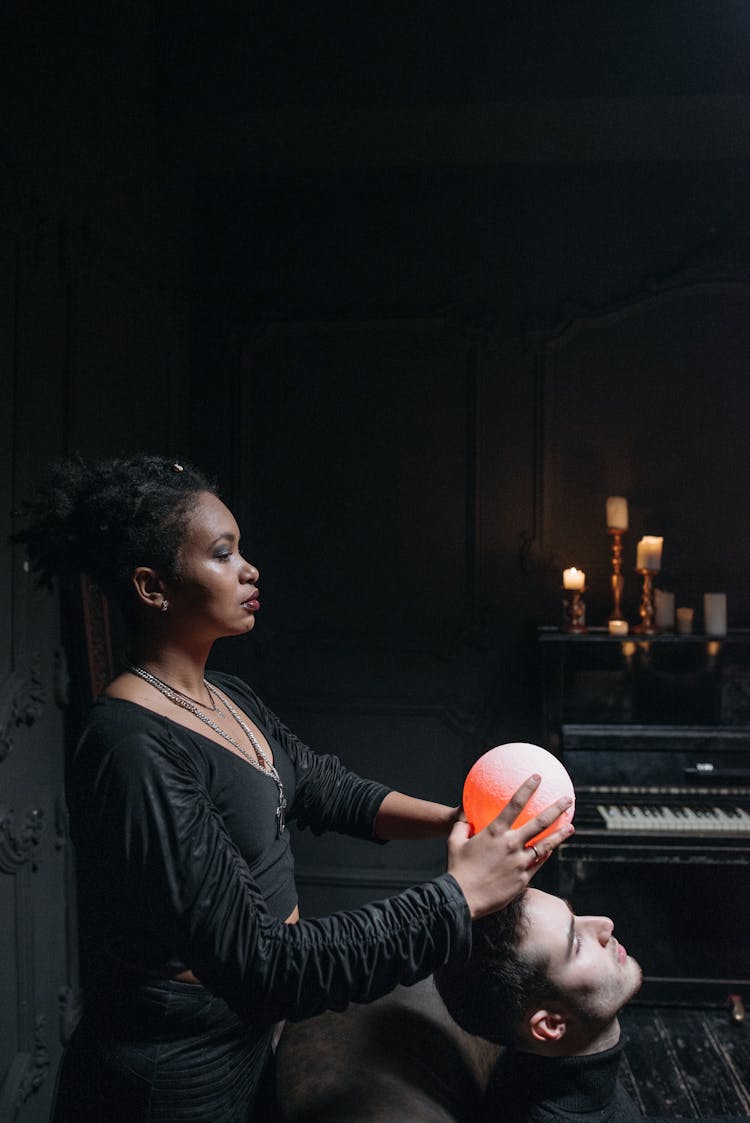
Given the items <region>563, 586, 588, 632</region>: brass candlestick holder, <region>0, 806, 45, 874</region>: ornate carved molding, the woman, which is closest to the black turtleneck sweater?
the woman

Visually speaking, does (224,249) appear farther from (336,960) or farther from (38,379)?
(336,960)

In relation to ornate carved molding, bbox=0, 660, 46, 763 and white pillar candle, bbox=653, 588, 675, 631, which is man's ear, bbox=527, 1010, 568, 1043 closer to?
ornate carved molding, bbox=0, 660, 46, 763

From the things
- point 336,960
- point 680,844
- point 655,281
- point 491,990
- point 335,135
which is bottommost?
point 680,844

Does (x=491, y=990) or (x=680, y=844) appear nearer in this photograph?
(x=491, y=990)

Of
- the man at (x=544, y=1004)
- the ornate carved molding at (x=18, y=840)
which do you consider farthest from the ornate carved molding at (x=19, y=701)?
the man at (x=544, y=1004)

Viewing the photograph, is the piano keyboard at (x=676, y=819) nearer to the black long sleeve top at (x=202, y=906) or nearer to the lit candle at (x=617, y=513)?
the lit candle at (x=617, y=513)

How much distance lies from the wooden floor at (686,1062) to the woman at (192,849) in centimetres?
175

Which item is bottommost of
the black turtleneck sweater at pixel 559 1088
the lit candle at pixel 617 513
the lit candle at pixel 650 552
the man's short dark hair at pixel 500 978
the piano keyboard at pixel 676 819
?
the piano keyboard at pixel 676 819

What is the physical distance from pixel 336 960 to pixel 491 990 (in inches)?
13.9

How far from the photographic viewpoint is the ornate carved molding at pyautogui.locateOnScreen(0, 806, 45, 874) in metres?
2.27

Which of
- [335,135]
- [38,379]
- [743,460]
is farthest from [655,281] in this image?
[38,379]

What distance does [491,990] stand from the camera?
1302 mm

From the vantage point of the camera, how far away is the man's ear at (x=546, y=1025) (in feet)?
4.29

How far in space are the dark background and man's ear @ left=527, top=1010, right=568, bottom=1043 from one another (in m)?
2.52
